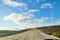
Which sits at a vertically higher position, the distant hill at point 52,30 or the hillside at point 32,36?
the distant hill at point 52,30

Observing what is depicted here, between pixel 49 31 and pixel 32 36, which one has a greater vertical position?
pixel 49 31

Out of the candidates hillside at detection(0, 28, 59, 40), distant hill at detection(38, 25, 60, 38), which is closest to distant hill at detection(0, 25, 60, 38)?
distant hill at detection(38, 25, 60, 38)

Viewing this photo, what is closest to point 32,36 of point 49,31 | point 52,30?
point 49,31

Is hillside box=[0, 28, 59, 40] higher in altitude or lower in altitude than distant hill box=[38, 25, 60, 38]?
lower

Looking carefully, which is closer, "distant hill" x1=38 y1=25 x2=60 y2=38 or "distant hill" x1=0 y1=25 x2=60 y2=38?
"distant hill" x1=0 y1=25 x2=60 y2=38

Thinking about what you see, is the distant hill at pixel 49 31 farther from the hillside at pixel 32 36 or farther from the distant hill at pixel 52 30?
the hillside at pixel 32 36

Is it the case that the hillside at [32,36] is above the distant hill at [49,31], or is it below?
below

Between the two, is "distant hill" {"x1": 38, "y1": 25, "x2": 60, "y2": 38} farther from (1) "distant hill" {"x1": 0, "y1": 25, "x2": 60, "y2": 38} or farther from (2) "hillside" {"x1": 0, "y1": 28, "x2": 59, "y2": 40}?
(2) "hillside" {"x1": 0, "y1": 28, "x2": 59, "y2": 40}

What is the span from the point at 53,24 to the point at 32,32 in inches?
43.2

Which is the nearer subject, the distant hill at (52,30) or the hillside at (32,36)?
the hillside at (32,36)

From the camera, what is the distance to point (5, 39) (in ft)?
22.6

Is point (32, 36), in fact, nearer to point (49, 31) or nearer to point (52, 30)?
point (49, 31)

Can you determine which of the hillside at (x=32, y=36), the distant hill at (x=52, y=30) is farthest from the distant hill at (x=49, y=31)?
the hillside at (x=32, y=36)

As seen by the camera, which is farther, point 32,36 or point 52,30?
point 52,30
